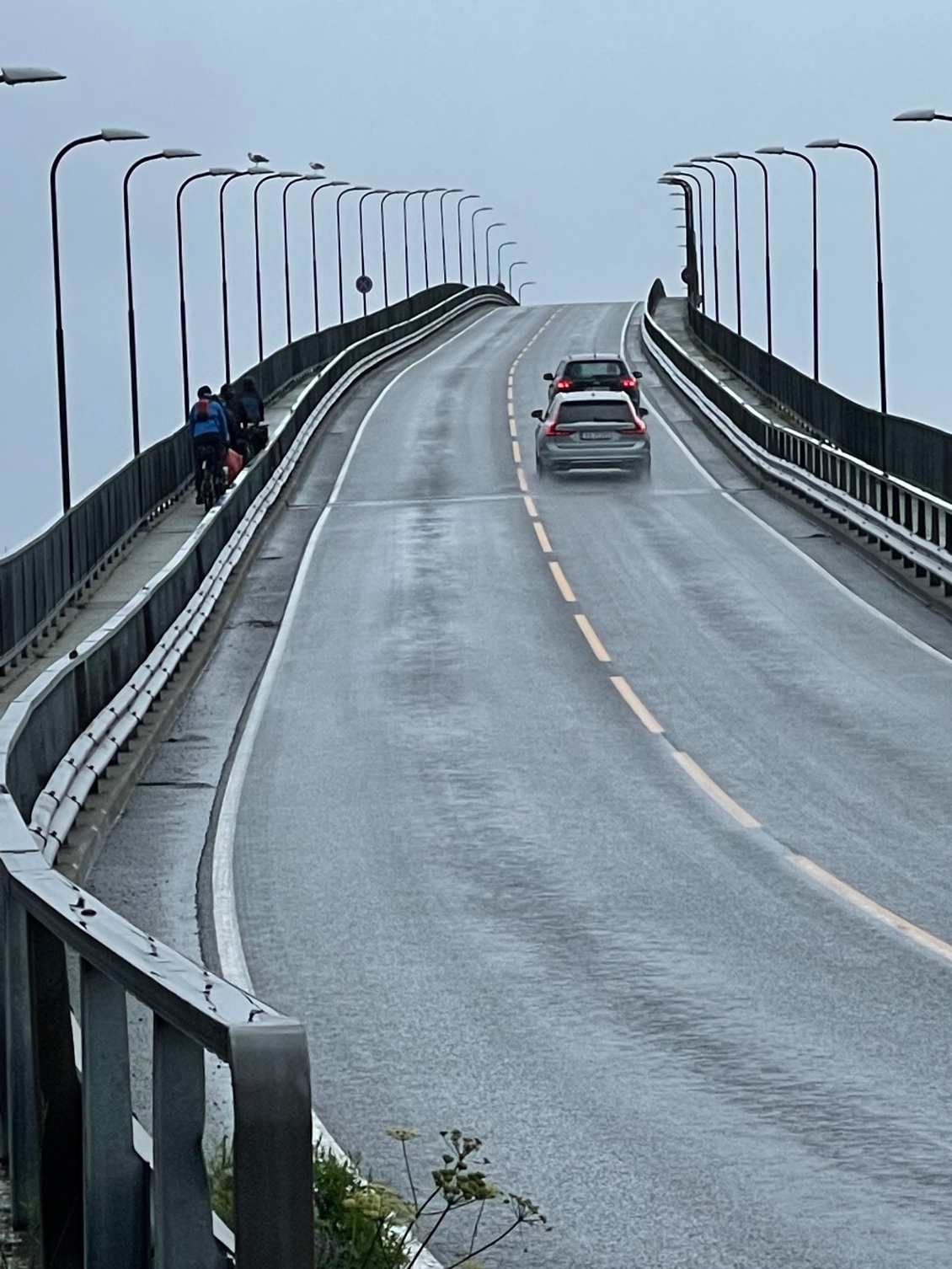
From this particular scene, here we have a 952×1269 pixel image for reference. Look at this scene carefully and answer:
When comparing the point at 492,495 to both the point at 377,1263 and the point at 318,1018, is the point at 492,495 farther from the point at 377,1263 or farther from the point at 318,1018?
the point at 377,1263

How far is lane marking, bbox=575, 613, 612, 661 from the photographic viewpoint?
936 inches

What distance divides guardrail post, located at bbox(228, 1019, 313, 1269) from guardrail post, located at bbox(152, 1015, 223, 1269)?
1.20 feet

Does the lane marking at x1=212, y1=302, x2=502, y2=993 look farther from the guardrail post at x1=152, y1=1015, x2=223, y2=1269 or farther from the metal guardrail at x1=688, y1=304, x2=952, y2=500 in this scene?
the metal guardrail at x1=688, y1=304, x2=952, y2=500

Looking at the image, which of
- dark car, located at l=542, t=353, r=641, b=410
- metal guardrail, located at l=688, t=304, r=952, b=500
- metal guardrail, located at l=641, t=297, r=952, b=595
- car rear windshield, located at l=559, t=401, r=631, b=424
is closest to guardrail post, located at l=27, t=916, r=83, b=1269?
metal guardrail, located at l=641, t=297, r=952, b=595

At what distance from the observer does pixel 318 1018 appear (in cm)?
1003

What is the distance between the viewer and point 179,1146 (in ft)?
15.0

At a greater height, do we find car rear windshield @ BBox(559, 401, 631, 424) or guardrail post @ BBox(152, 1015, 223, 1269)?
car rear windshield @ BBox(559, 401, 631, 424)

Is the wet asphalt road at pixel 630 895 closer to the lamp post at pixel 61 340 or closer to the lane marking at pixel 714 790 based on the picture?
the lane marking at pixel 714 790

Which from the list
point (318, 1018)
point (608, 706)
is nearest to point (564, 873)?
point (318, 1018)

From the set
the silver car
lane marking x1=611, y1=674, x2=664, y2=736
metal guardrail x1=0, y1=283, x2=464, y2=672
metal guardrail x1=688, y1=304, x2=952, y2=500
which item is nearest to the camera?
lane marking x1=611, y1=674, x2=664, y2=736

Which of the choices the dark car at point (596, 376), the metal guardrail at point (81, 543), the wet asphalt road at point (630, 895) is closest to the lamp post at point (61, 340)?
the metal guardrail at point (81, 543)

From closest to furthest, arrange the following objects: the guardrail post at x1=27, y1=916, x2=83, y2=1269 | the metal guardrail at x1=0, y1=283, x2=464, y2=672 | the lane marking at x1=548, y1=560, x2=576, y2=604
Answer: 1. the guardrail post at x1=27, y1=916, x2=83, y2=1269
2. the metal guardrail at x1=0, y1=283, x2=464, y2=672
3. the lane marking at x1=548, y1=560, x2=576, y2=604

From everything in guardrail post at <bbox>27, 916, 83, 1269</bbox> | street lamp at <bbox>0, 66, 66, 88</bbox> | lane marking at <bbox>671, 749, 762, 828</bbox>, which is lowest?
lane marking at <bbox>671, 749, 762, 828</bbox>

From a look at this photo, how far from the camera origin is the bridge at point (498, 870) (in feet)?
19.0
